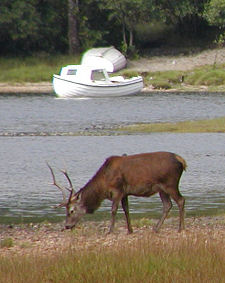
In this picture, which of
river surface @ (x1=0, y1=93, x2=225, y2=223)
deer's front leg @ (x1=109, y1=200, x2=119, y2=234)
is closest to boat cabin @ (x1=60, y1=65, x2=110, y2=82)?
river surface @ (x1=0, y1=93, x2=225, y2=223)

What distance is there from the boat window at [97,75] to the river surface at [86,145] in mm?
1933

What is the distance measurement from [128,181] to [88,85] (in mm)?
39058

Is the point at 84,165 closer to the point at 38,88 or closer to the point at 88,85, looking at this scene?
the point at 88,85

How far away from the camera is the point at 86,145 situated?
29844 millimetres

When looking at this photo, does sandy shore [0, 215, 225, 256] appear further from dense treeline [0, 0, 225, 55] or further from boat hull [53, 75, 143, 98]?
dense treeline [0, 0, 225, 55]

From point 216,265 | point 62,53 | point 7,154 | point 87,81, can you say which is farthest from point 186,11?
point 216,265

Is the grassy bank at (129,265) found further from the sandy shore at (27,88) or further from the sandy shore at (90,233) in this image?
the sandy shore at (27,88)

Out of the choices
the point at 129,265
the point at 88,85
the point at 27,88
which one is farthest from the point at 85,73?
the point at 129,265

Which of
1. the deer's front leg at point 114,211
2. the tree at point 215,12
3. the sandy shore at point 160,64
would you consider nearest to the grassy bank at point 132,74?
the sandy shore at point 160,64

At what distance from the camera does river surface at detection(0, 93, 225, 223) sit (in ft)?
63.2

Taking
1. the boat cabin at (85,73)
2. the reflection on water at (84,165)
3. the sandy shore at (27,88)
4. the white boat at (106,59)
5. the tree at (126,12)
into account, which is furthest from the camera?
the tree at (126,12)

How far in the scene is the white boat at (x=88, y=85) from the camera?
53344 millimetres

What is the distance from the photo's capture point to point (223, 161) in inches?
997

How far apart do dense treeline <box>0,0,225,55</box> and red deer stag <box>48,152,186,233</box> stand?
1938 inches
